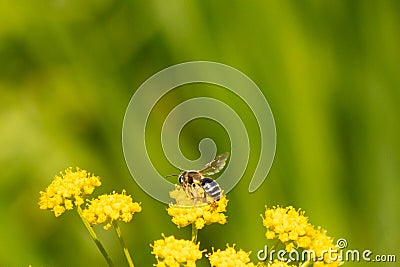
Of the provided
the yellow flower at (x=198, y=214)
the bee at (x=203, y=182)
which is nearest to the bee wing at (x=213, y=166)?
the bee at (x=203, y=182)

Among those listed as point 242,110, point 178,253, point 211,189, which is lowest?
point 178,253

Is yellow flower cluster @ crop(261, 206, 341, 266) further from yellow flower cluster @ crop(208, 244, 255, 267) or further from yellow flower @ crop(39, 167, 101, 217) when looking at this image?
yellow flower @ crop(39, 167, 101, 217)

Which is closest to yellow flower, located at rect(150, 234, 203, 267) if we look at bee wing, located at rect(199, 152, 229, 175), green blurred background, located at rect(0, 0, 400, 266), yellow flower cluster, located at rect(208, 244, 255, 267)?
yellow flower cluster, located at rect(208, 244, 255, 267)

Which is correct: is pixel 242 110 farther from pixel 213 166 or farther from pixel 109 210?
pixel 109 210

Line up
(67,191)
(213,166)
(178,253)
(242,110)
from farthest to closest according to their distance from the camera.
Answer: (242,110) → (213,166) → (67,191) → (178,253)

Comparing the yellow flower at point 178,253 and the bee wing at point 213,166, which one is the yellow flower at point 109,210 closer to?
the yellow flower at point 178,253

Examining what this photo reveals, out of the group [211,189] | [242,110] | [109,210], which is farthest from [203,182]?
[242,110]
